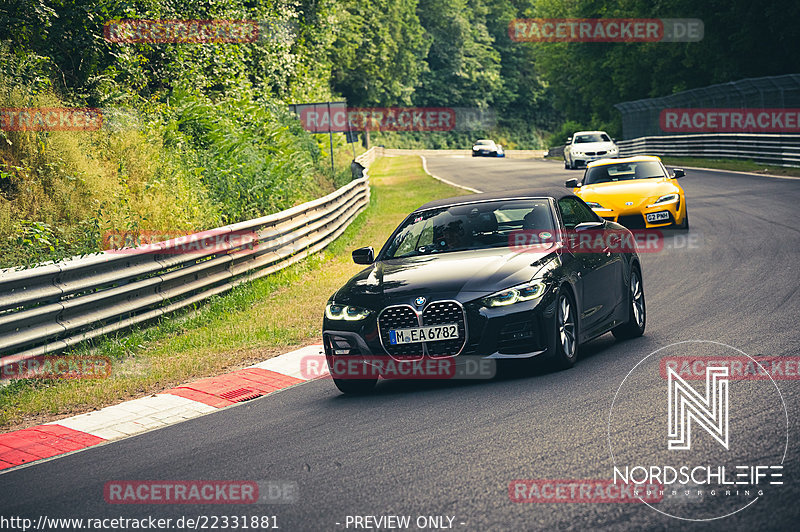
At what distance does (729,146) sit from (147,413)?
34.9m

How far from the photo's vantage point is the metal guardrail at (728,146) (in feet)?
103

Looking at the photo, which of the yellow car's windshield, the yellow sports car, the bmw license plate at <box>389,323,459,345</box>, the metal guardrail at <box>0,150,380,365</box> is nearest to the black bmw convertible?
the bmw license plate at <box>389,323,459,345</box>

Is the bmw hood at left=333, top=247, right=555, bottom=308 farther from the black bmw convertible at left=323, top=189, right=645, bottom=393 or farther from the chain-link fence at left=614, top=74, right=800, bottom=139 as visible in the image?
the chain-link fence at left=614, top=74, right=800, bottom=139

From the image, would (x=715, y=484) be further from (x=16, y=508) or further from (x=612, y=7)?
(x=612, y=7)

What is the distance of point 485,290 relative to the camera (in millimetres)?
7266

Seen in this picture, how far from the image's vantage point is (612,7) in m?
67.8

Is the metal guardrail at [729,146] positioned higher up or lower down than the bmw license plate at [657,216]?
higher up

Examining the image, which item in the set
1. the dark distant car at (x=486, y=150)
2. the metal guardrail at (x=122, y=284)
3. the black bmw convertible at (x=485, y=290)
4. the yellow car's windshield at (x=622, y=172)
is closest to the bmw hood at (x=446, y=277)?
the black bmw convertible at (x=485, y=290)

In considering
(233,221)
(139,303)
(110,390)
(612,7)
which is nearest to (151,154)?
(233,221)

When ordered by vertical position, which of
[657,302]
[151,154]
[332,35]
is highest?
[332,35]

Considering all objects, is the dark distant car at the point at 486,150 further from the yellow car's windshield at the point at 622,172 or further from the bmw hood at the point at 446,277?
the bmw hood at the point at 446,277

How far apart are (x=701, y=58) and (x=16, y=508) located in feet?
168

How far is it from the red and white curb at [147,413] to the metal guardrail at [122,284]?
4.34 feet

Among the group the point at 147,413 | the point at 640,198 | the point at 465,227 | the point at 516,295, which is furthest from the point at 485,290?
the point at 640,198
